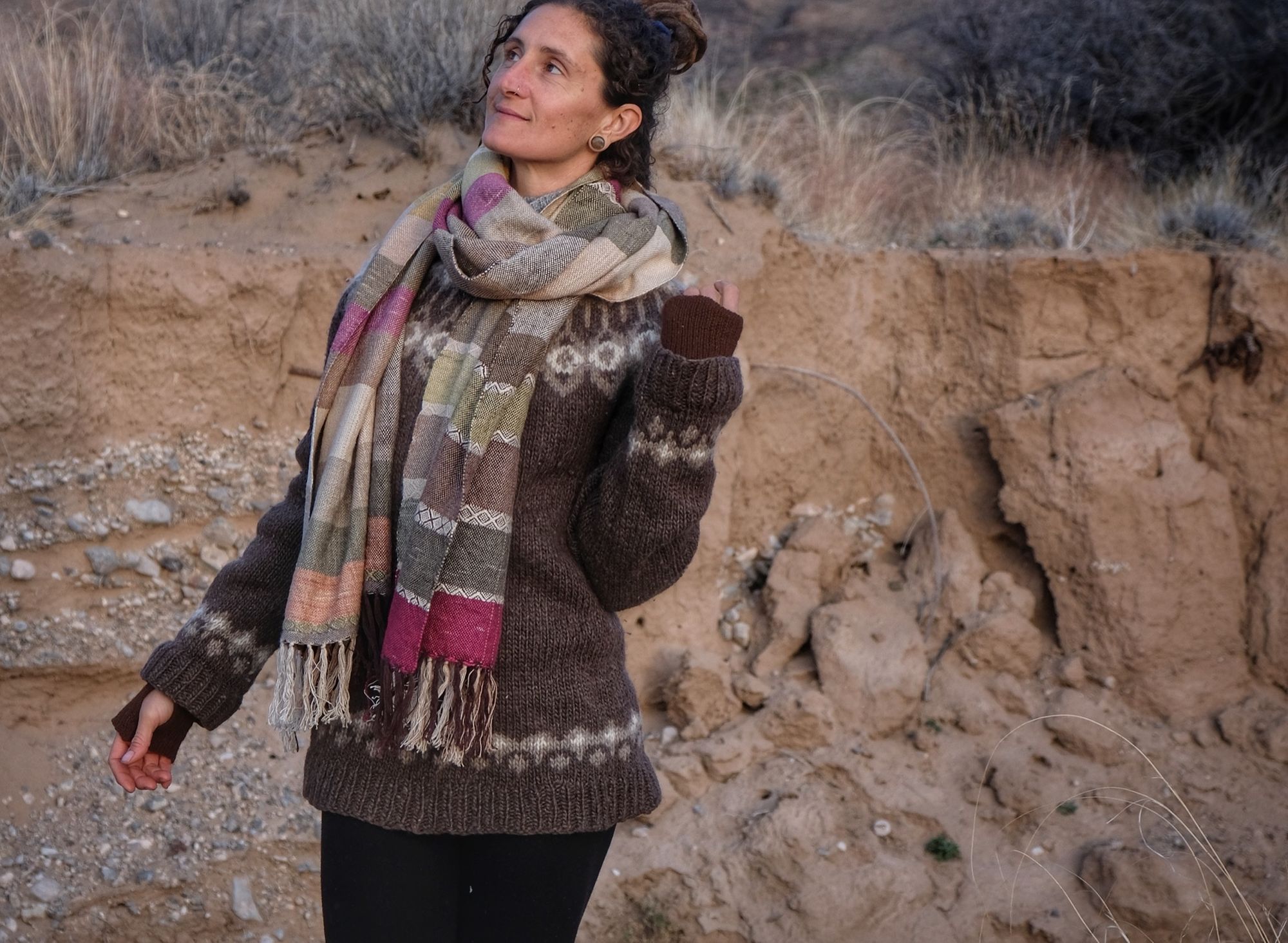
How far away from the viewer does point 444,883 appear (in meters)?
2.11

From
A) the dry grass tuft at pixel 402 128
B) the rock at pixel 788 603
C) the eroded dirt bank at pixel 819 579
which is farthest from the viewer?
the dry grass tuft at pixel 402 128

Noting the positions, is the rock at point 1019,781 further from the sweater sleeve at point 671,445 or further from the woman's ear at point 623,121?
the woman's ear at point 623,121

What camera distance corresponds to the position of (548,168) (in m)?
2.23

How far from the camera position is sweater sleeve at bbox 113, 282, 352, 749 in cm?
213

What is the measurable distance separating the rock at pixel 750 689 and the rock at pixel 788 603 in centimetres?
9

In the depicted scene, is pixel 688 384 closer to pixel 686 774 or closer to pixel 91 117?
pixel 686 774

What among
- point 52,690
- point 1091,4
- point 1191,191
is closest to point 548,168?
point 52,690

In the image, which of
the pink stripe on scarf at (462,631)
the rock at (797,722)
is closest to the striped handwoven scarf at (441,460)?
the pink stripe on scarf at (462,631)

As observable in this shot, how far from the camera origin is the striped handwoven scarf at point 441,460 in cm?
197

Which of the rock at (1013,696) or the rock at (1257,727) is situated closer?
the rock at (1257,727)

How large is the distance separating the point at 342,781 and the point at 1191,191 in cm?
530

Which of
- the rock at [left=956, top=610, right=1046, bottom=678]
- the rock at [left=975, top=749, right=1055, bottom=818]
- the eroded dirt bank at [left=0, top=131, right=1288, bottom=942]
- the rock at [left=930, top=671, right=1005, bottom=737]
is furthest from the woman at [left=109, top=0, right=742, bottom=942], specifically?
the rock at [left=956, top=610, right=1046, bottom=678]

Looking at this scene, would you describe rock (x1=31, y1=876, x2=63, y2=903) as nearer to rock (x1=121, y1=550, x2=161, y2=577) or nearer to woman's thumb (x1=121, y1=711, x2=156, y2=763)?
rock (x1=121, y1=550, x2=161, y2=577)

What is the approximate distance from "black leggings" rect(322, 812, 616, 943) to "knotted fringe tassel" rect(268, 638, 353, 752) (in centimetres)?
18
